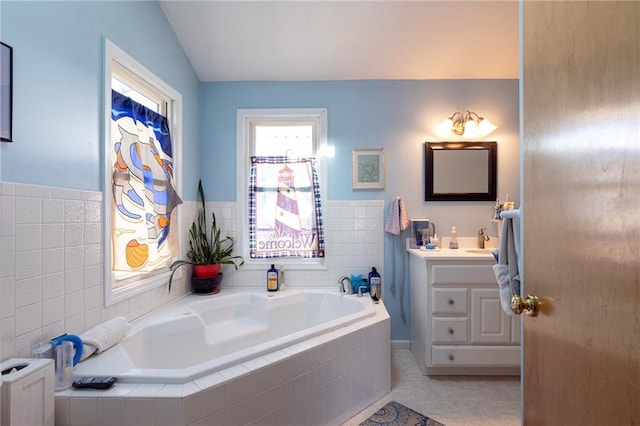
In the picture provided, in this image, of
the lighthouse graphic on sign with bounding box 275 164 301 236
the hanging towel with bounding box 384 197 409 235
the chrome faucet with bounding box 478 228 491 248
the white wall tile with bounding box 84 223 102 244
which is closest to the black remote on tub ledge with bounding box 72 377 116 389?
the white wall tile with bounding box 84 223 102 244

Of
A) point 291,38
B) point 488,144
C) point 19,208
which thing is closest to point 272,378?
point 19,208

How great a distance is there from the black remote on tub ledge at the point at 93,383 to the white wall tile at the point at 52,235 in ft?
1.89

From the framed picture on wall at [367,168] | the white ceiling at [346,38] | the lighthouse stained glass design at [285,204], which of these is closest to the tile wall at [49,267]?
the lighthouse stained glass design at [285,204]

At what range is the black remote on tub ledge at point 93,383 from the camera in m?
1.12

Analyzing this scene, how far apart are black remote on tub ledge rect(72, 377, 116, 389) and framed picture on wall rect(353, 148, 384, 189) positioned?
2.09 meters

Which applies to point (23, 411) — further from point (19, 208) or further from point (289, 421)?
point (289, 421)

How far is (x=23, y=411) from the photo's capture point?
36.4 inches

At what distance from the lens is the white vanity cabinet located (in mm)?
2088

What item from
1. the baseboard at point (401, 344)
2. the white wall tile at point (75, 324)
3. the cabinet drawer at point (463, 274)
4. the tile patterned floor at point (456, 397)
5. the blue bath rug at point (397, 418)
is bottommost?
the tile patterned floor at point (456, 397)

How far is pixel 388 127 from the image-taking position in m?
2.63

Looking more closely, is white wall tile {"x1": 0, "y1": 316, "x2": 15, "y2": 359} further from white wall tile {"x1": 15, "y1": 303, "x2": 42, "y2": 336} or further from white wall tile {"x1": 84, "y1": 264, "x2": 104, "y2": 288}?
white wall tile {"x1": 84, "y1": 264, "x2": 104, "y2": 288}

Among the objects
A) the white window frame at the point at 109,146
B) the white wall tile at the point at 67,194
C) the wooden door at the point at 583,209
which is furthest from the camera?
the white window frame at the point at 109,146

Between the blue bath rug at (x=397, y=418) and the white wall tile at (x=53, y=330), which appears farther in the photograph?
A: the blue bath rug at (x=397, y=418)

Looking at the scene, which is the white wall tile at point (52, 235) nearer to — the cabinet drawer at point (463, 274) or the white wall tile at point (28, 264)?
the white wall tile at point (28, 264)
